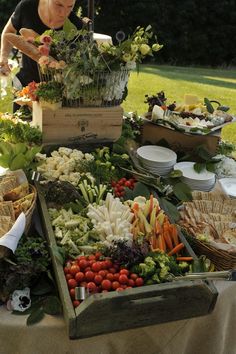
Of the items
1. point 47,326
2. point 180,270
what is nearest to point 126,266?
point 180,270

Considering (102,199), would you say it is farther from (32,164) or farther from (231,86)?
(231,86)

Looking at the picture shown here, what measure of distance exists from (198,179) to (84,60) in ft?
3.21

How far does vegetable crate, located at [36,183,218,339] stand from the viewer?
1.29m

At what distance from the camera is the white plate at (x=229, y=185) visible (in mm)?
2275

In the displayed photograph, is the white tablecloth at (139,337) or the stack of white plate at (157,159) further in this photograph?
the stack of white plate at (157,159)

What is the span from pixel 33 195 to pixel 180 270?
2.41ft

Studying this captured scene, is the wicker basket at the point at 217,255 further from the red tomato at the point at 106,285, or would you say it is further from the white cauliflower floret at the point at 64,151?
the white cauliflower floret at the point at 64,151

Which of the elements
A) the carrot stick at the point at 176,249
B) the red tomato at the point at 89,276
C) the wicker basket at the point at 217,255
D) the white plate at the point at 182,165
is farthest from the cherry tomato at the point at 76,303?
the white plate at the point at 182,165

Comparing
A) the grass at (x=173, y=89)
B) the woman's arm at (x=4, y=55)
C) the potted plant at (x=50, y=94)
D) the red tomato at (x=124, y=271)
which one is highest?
the woman's arm at (x=4, y=55)

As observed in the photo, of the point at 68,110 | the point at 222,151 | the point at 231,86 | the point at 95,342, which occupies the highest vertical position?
the point at 68,110

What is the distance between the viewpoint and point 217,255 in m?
1.72

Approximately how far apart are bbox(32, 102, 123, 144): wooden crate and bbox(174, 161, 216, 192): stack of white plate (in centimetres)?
52

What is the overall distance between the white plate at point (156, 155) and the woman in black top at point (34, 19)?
114 cm

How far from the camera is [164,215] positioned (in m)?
1.85
